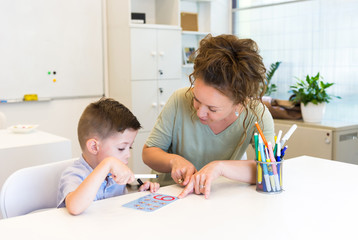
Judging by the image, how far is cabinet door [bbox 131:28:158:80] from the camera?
3.83 m

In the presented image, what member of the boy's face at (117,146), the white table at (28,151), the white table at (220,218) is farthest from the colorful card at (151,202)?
the white table at (28,151)

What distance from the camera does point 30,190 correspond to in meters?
1.38

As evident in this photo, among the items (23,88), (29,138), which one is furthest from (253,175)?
(23,88)

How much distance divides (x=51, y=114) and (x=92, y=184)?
2.76 meters

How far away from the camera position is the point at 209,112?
1452 millimetres

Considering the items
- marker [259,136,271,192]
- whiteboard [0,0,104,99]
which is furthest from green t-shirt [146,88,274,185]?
whiteboard [0,0,104,99]

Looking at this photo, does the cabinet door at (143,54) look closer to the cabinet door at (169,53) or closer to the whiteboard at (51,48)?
the cabinet door at (169,53)

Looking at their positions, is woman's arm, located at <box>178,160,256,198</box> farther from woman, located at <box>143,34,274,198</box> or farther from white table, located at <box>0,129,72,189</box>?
white table, located at <box>0,129,72,189</box>

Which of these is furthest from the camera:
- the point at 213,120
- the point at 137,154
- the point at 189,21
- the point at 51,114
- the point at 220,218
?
the point at 189,21

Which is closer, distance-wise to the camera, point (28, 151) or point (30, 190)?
point (30, 190)

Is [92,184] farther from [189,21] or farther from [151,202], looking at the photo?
[189,21]

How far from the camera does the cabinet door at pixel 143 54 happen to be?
3.83 metres

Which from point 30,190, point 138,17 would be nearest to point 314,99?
point 138,17

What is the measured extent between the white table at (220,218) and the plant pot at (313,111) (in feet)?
7.63
